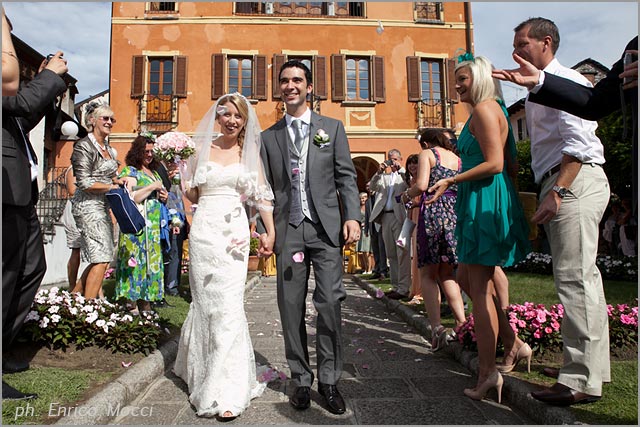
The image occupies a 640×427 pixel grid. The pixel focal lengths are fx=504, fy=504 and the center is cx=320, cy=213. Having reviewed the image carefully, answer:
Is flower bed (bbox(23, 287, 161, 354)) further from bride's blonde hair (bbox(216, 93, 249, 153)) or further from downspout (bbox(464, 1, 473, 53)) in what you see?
downspout (bbox(464, 1, 473, 53))

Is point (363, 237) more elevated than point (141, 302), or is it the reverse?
point (363, 237)

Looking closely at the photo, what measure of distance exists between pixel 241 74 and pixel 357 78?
5143mm

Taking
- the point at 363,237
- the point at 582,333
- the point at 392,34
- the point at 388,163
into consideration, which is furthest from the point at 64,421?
the point at 392,34

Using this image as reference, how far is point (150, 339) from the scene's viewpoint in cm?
436

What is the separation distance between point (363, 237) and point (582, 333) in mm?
10508

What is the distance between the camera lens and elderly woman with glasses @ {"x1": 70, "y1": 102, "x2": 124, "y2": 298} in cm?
510

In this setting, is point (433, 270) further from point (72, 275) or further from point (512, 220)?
point (72, 275)

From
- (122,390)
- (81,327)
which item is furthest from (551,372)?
(81,327)

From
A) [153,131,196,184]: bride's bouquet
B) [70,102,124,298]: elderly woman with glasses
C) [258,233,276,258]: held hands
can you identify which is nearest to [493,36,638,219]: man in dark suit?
[258,233,276,258]: held hands

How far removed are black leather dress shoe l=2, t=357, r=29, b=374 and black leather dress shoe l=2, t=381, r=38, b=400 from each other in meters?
0.59

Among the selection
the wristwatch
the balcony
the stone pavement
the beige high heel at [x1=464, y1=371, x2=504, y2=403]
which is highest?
the balcony

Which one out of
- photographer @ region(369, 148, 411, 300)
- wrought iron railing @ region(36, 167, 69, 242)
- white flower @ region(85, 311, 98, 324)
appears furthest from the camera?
wrought iron railing @ region(36, 167, 69, 242)

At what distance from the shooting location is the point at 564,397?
114 inches

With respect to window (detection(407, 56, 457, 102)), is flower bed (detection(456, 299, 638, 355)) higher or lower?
lower
